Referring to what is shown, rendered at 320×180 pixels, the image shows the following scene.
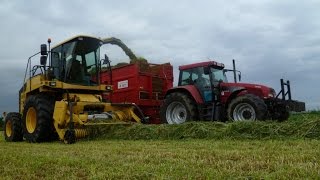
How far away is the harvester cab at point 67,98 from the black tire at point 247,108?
8.99ft

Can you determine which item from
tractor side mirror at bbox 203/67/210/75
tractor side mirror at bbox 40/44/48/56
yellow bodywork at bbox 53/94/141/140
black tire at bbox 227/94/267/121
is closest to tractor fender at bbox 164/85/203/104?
tractor side mirror at bbox 203/67/210/75

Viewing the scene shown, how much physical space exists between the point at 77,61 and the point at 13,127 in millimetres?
2919

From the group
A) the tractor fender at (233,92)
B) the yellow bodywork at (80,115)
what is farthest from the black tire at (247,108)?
the yellow bodywork at (80,115)

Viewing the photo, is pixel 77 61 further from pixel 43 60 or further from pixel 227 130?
pixel 227 130

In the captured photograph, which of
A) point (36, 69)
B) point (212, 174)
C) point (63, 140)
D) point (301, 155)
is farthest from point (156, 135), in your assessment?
point (212, 174)

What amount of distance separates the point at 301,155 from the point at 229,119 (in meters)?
6.45

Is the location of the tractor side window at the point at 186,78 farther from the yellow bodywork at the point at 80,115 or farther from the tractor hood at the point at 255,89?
the yellow bodywork at the point at 80,115

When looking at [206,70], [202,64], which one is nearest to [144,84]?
[202,64]

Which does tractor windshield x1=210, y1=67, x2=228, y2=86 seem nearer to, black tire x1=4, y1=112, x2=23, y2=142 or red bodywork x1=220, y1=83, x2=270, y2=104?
red bodywork x1=220, y1=83, x2=270, y2=104

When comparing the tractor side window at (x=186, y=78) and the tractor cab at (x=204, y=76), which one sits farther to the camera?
the tractor side window at (x=186, y=78)

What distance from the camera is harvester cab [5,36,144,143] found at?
11758 millimetres

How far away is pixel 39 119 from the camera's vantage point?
39.6 ft

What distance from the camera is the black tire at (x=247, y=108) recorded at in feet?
38.1

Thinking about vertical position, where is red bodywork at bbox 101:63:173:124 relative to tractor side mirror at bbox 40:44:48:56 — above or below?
below
